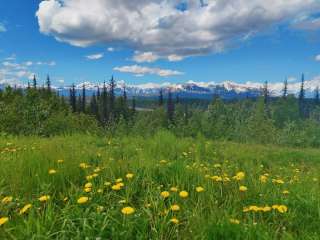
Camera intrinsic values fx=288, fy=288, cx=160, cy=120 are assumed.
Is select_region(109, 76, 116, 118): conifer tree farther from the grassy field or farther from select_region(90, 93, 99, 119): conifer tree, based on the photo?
the grassy field

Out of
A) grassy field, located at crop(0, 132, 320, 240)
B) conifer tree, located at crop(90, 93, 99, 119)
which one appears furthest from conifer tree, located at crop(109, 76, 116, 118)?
grassy field, located at crop(0, 132, 320, 240)

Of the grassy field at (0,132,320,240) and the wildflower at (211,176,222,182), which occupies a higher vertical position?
the wildflower at (211,176,222,182)

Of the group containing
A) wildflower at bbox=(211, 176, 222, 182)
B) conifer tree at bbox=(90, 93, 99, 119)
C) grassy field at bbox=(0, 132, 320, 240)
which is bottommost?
conifer tree at bbox=(90, 93, 99, 119)

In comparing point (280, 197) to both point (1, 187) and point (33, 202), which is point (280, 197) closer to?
point (33, 202)

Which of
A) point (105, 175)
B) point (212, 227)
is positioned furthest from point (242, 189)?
point (105, 175)

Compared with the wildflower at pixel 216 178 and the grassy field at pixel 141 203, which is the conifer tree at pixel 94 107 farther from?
the wildflower at pixel 216 178

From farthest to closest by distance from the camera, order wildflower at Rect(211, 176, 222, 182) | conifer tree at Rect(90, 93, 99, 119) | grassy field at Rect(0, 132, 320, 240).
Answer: conifer tree at Rect(90, 93, 99, 119), wildflower at Rect(211, 176, 222, 182), grassy field at Rect(0, 132, 320, 240)

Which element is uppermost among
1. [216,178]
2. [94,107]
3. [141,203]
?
[216,178]

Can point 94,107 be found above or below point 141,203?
below

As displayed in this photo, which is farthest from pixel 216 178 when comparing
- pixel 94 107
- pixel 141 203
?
pixel 94 107

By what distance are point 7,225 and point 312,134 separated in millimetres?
49062

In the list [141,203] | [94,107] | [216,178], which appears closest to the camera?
[141,203]

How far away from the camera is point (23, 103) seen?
32750 millimetres

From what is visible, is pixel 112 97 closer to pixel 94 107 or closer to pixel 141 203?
pixel 94 107
